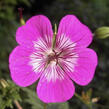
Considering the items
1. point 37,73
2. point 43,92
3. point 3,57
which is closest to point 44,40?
point 37,73

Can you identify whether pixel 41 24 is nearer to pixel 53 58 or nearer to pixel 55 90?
pixel 53 58

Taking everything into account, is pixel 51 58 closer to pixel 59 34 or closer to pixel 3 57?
pixel 59 34

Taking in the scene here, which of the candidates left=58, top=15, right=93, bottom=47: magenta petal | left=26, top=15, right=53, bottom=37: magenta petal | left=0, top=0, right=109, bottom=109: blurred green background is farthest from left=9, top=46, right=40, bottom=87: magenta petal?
left=0, top=0, right=109, bottom=109: blurred green background

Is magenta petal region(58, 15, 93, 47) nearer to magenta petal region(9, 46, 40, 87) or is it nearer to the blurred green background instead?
magenta petal region(9, 46, 40, 87)

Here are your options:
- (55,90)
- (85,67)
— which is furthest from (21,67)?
(85,67)

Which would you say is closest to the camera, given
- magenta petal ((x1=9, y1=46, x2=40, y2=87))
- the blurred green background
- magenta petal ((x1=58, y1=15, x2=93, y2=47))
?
magenta petal ((x1=9, y1=46, x2=40, y2=87))
